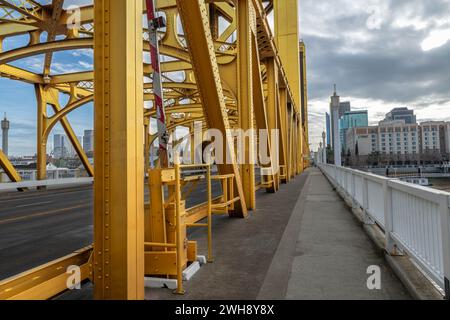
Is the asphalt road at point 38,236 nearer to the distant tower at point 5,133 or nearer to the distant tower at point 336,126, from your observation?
the distant tower at point 336,126

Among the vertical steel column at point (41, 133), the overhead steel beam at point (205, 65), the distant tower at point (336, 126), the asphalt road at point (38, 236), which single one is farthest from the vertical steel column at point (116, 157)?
the vertical steel column at point (41, 133)

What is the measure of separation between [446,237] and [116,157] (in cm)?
316

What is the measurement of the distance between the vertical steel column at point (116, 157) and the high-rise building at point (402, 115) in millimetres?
145649

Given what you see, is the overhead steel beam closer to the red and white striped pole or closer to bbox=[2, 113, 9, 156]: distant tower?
the red and white striped pole

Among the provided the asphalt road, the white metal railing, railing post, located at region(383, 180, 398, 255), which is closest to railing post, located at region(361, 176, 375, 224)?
the white metal railing

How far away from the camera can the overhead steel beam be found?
21.0 feet

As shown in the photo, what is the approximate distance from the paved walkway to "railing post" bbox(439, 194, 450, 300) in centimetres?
67

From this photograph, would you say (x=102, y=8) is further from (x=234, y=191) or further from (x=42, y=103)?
(x=42, y=103)

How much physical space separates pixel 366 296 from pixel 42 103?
25.8 metres

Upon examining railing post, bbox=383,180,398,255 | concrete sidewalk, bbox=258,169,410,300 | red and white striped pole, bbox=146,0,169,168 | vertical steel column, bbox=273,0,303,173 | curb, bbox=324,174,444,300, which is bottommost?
concrete sidewalk, bbox=258,169,410,300

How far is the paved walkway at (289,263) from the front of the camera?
12.3 feet

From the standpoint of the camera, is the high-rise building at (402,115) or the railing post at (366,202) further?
the high-rise building at (402,115)

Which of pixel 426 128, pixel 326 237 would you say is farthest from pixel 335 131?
pixel 426 128
